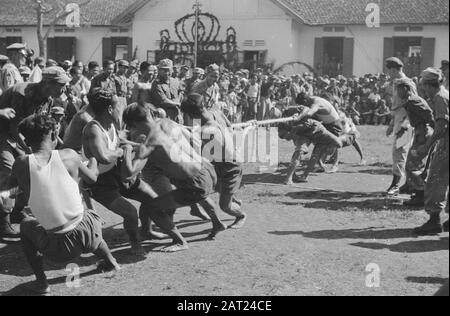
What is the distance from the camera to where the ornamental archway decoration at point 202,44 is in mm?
27641

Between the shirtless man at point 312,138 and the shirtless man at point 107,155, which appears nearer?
the shirtless man at point 107,155

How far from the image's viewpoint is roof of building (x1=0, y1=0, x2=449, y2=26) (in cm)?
2873

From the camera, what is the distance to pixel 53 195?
499cm

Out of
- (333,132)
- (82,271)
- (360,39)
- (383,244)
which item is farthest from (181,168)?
(360,39)

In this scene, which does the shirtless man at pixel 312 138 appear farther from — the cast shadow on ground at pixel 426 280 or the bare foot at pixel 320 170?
the cast shadow on ground at pixel 426 280

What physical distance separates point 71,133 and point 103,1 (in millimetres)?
28443

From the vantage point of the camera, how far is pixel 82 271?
585cm

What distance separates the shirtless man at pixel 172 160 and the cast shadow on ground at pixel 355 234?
1.35m

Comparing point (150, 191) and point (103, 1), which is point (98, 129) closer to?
point (150, 191)

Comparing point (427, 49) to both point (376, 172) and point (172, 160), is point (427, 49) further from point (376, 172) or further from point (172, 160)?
point (172, 160)

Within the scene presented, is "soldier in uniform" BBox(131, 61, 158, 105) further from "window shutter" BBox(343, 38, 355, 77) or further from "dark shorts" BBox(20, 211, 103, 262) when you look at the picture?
→ "window shutter" BBox(343, 38, 355, 77)

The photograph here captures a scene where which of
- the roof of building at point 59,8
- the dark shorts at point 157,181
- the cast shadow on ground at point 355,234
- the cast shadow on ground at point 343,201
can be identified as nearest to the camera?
the dark shorts at point 157,181

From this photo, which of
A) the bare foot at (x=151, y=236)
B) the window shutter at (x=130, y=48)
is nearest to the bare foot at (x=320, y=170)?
the bare foot at (x=151, y=236)

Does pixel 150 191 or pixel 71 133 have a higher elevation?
pixel 71 133
